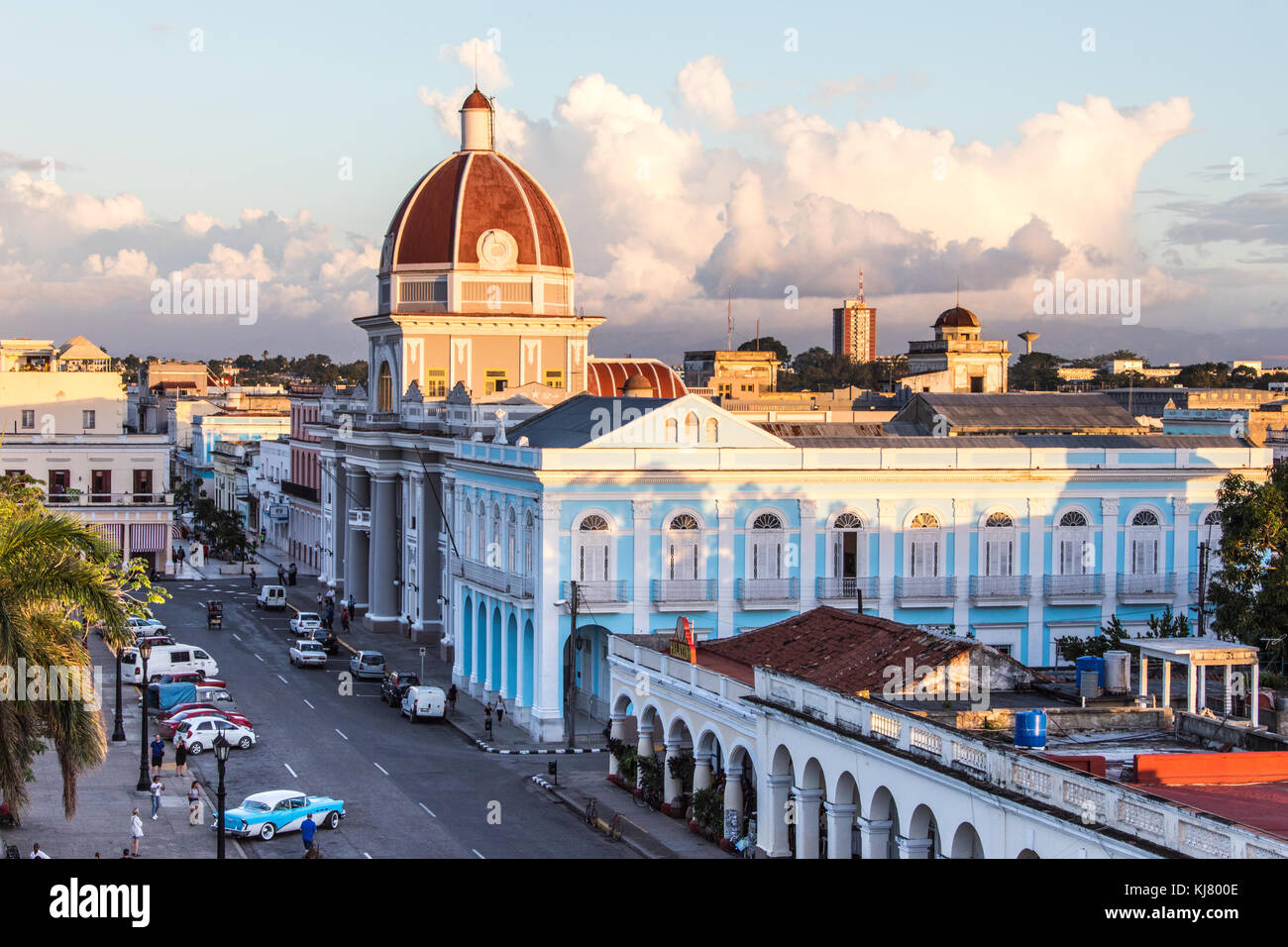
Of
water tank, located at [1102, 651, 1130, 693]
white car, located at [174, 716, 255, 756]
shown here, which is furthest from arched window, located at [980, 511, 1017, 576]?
white car, located at [174, 716, 255, 756]

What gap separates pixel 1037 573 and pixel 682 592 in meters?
11.6

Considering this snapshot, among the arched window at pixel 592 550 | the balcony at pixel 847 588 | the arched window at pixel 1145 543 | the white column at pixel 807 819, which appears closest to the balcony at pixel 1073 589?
the arched window at pixel 1145 543

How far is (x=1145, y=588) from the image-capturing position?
55.3m

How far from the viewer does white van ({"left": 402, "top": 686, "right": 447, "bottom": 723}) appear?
52.7 metres

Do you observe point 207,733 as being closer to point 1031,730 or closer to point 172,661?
point 172,661

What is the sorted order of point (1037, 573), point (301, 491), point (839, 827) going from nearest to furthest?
point (839, 827) → point (1037, 573) → point (301, 491)

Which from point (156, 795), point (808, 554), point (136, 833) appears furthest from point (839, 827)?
point (808, 554)

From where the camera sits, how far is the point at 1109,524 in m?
55.3

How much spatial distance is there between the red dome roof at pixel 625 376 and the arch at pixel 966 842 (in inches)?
2093

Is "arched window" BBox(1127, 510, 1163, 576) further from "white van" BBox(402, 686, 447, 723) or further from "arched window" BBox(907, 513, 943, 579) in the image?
"white van" BBox(402, 686, 447, 723)
